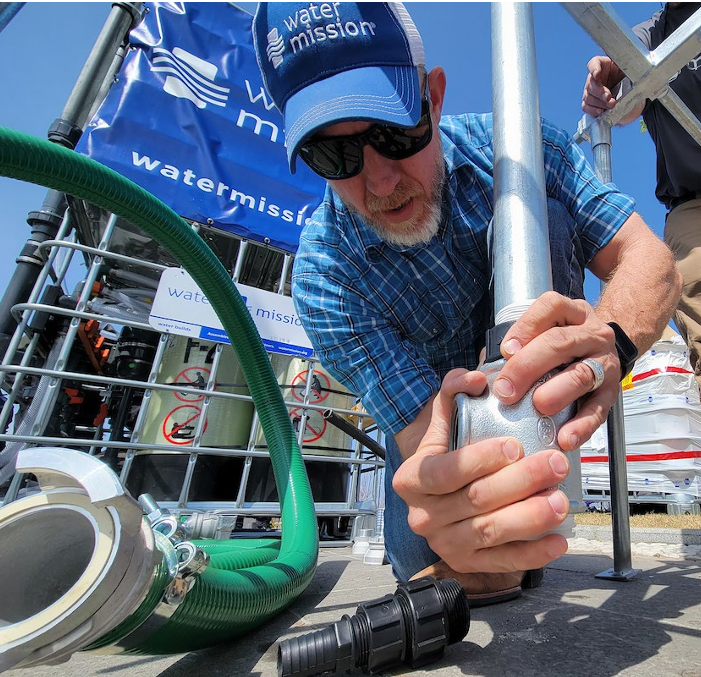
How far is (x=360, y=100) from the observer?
32.0 inches

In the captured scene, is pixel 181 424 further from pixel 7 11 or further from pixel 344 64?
pixel 344 64

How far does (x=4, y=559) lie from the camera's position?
17.0 inches

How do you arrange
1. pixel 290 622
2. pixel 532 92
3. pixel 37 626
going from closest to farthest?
pixel 37 626 < pixel 532 92 < pixel 290 622

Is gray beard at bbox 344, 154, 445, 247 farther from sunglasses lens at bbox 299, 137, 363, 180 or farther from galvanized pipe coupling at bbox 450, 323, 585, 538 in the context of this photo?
galvanized pipe coupling at bbox 450, 323, 585, 538

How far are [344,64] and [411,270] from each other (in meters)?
0.49

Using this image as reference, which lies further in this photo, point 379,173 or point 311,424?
point 311,424

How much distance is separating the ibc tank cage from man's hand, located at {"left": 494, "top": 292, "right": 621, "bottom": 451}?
151cm

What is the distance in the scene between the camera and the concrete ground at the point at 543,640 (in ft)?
1.76

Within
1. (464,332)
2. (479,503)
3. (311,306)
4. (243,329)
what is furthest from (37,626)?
(464,332)

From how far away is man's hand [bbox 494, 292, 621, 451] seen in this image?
425 mm

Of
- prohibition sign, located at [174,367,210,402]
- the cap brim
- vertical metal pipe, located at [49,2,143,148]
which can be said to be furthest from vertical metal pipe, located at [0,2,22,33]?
vertical metal pipe, located at [49,2,143,148]

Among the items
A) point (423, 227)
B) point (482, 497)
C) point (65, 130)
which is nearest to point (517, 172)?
point (482, 497)

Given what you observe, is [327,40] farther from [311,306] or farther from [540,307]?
[540,307]

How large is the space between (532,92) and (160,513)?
0.71m
